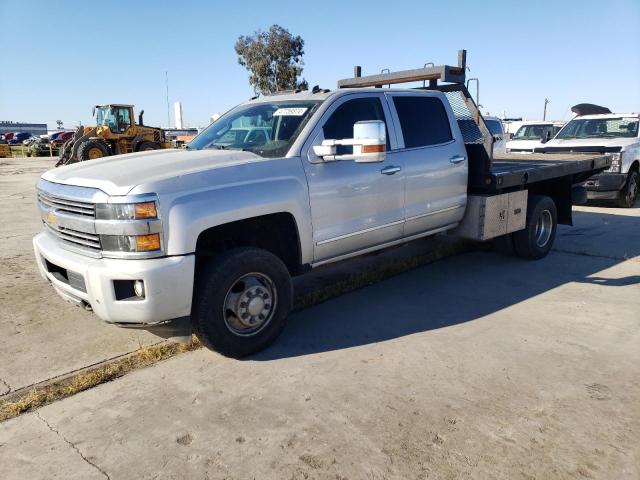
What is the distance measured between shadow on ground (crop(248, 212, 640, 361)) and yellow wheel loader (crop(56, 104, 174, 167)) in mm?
19938

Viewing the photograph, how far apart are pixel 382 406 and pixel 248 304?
1224mm

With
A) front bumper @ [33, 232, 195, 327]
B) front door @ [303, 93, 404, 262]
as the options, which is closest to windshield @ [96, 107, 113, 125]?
front door @ [303, 93, 404, 262]

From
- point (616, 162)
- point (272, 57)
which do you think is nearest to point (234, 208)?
point (616, 162)

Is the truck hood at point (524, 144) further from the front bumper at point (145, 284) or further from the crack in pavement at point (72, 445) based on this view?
the crack in pavement at point (72, 445)

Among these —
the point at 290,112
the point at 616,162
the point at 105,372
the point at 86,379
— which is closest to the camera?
the point at 86,379

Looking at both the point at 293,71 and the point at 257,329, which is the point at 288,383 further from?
the point at 293,71

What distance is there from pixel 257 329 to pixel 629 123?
10573mm

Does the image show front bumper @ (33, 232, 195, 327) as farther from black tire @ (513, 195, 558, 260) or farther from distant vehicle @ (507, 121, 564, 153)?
distant vehicle @ (507, 121, 564, 153)

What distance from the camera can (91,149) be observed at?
72.2ft

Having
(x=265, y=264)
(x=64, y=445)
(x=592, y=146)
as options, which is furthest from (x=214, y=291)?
(x=592, y=146)

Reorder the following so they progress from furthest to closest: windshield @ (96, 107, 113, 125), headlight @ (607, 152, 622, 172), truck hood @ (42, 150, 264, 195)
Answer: windshield @ (96, 107, 113, 125) < headlight @ (607, 152, 622, 172) < truck hood @ (42, 150, 264, 195)

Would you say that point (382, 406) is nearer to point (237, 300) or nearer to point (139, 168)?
point (237, 300)

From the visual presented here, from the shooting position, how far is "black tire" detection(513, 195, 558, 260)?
20.6 ft

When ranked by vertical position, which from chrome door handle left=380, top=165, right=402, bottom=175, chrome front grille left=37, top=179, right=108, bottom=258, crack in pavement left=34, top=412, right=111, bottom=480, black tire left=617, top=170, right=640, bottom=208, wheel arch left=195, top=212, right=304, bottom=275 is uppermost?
chrome door handle left=380, top=165, right=402, bottom=175
